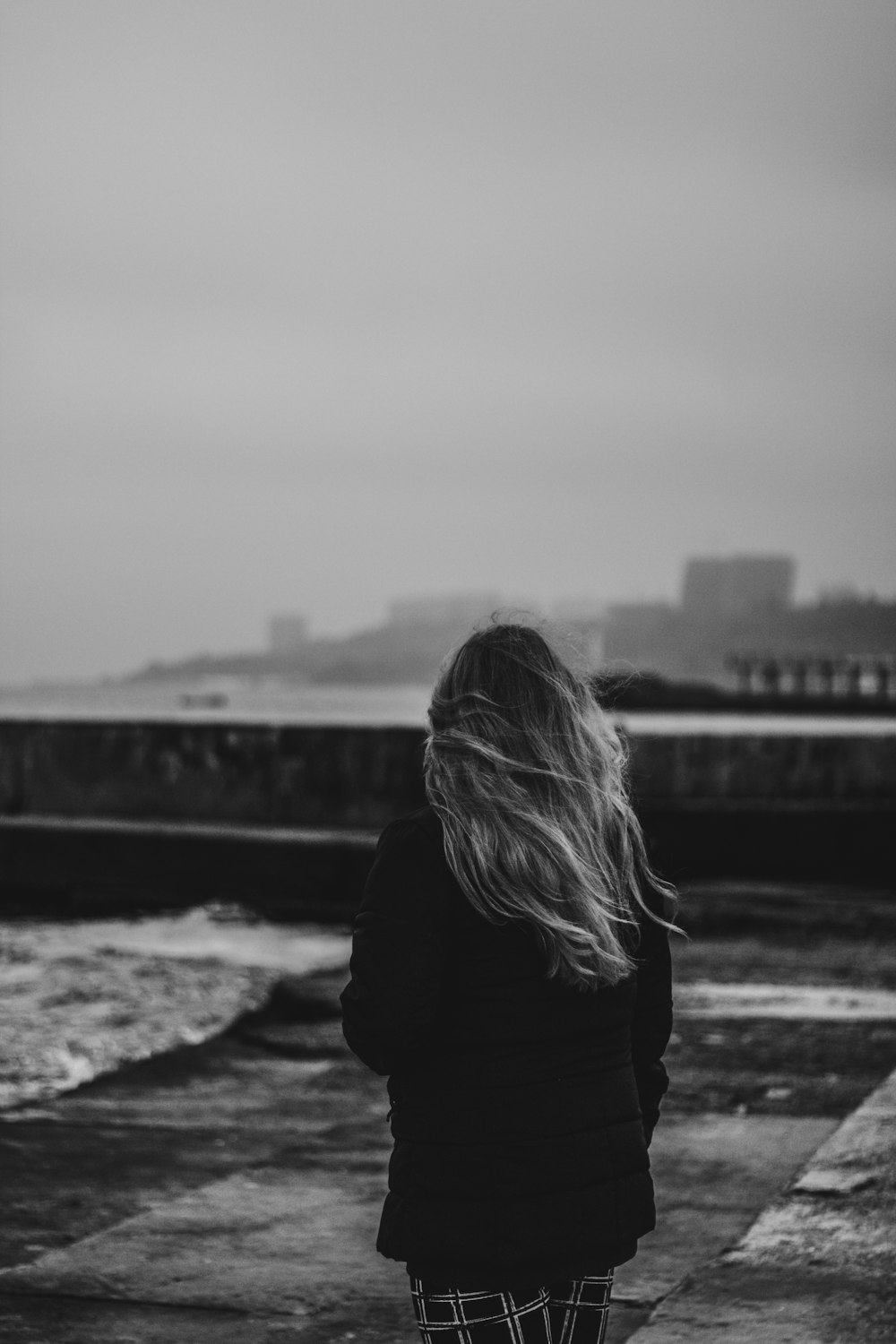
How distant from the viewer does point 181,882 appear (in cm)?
1228

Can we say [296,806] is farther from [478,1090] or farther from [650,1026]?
[478,1090]

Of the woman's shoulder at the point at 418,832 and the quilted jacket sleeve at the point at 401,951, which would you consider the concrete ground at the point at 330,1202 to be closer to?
the quilted jacket sleeve at the point at 401,951

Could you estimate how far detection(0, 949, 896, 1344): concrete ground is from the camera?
3.72m

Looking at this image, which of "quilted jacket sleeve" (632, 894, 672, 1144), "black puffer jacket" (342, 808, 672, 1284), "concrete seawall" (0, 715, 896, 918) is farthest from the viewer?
"concrete seawall" (0, 715, 896, 918)

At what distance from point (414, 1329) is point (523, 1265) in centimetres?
173

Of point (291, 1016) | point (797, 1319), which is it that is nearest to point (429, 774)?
point (797, 1319)

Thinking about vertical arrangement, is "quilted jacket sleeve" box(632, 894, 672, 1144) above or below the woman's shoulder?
below

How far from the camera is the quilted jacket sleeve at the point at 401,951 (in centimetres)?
216

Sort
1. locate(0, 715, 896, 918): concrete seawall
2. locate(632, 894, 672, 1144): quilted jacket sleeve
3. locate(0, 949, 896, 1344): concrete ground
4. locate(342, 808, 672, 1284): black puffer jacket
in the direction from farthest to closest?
locate(0, 715, 896, 918): concrete seawall, locate(0, 949, 896, 1344): concrete ground, locate(632, 894, 672, 1144): quilted jacket sleeve, locate(342, 808, 672, 1284): black puffer jacket

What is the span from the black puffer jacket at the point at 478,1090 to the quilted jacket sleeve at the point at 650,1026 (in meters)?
0.17

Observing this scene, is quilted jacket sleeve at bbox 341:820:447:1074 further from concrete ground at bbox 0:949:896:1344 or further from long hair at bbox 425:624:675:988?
concrete ground at bbox 0:949:896:1344

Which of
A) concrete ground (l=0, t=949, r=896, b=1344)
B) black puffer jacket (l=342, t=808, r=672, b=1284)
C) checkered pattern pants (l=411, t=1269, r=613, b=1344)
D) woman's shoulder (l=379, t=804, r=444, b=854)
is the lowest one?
concrete ground (l=0, t=949, r=896, b=1344)

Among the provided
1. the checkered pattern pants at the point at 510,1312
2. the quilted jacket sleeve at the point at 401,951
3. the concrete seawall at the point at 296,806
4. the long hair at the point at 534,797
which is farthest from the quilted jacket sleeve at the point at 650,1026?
the concrete seawall at the point at 296,806

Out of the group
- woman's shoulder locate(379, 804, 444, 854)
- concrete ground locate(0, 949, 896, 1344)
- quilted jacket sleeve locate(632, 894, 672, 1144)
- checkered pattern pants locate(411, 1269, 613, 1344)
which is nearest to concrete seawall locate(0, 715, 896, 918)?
concrete ground locate(0, 949, 896, 1344)
